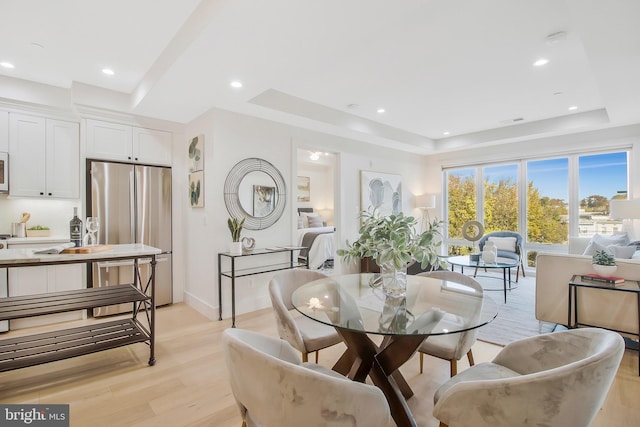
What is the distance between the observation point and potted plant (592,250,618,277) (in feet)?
8.51

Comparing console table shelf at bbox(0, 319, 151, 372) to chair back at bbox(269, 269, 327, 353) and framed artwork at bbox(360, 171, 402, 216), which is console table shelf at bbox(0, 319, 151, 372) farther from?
framed artwork at bbox(360, 171, 402, 216)

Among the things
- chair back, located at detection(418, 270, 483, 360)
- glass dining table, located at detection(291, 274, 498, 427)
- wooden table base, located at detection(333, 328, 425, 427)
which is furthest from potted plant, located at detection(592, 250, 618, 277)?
wooden table base, located at detection(333, 328, 425, 427)

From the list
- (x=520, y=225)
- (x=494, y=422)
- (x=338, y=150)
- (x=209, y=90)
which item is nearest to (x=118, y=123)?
(x=209, y=90)

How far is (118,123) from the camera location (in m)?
3.75

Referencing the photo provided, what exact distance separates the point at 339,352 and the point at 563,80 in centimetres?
372

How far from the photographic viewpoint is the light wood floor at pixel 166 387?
187 cm

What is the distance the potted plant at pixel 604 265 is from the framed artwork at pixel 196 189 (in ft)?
12.9

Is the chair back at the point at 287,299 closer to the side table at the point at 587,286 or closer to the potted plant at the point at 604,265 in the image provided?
the side table at the point at 587,286

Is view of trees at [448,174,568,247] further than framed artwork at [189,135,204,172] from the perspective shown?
Yes

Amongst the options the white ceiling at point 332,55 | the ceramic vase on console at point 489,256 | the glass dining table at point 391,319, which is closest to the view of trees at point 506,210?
the white ceiling at point 332,55

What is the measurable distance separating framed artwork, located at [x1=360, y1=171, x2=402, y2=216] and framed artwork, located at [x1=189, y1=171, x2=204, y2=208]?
8.95ft

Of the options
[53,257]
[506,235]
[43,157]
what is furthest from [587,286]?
[43,157]

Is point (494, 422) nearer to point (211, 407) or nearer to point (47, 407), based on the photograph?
point (211, 407)

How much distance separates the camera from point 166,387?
2.19 metres
